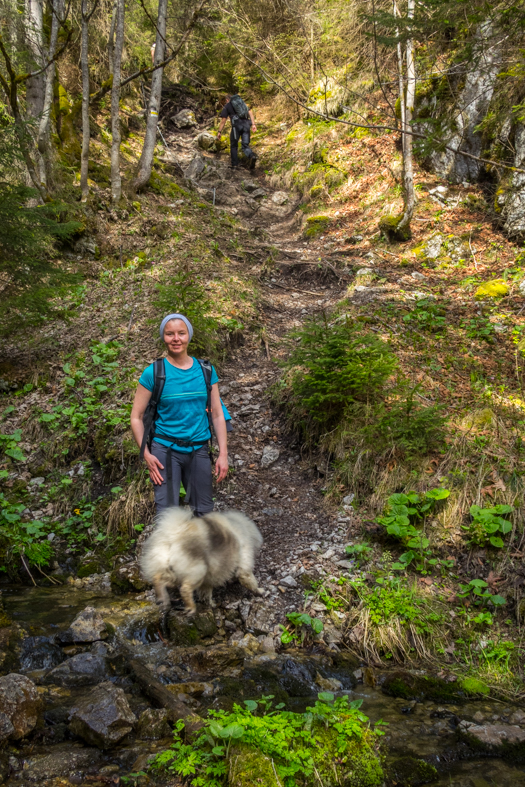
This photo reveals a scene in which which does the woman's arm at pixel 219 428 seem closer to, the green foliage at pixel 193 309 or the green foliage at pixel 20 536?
the green foliage at pixel 20 536

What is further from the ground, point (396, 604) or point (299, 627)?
point (396, 604)

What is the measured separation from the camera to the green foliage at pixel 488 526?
432 cm

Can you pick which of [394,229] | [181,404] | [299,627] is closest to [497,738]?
[299,627]

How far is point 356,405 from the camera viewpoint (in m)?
5.69

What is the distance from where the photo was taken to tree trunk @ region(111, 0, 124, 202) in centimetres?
1013

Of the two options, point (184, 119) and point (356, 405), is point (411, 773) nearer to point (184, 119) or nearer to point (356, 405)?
point (356, 405)

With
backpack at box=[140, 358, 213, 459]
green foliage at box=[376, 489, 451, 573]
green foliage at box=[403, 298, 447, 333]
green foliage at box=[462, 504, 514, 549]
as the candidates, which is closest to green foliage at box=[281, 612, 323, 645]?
green foliage at box=[376, 489, 451, 573]

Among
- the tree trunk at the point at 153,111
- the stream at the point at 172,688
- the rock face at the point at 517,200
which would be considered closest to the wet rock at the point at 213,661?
the stream at the point at 172,688

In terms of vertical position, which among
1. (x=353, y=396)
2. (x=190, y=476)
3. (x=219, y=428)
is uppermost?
(x=353, y=396)

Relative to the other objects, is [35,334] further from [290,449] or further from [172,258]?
[290,449]

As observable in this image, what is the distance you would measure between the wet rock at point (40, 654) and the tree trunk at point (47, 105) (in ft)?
29.6

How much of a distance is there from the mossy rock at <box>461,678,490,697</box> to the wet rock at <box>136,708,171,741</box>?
220 centimetres

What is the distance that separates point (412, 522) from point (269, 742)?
114 inches

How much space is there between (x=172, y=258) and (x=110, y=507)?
247 inches
